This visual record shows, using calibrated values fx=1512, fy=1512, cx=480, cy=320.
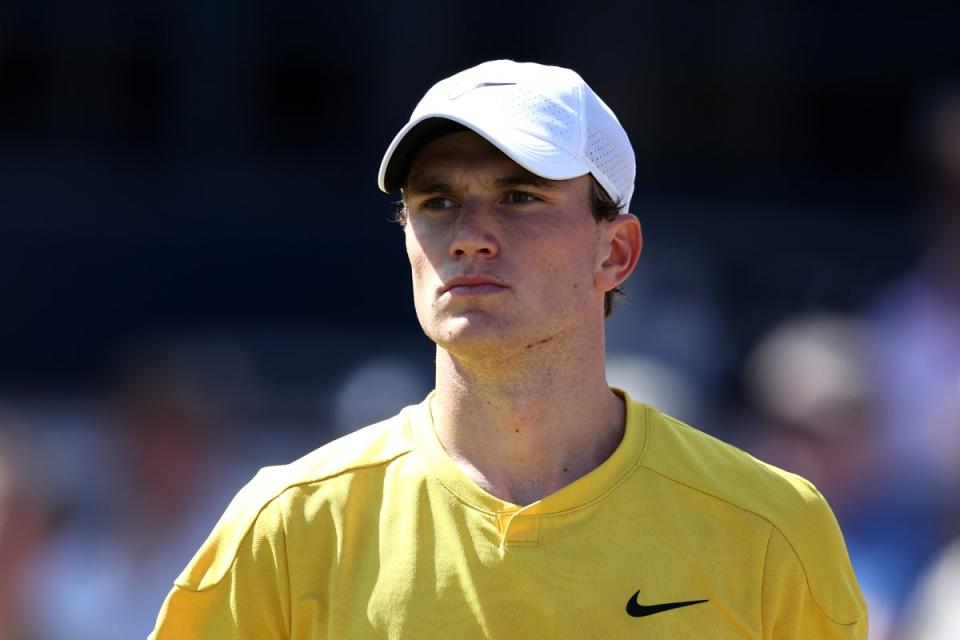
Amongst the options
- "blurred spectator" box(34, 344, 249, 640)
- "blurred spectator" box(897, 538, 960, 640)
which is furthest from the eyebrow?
"blurred spectator" box(34, 344, 249, 640)

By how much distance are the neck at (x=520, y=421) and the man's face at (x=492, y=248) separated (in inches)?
2.0

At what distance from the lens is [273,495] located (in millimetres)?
2629

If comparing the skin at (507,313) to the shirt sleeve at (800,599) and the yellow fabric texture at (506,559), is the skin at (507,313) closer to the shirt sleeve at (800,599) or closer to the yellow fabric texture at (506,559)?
the yellow fabric texture at (506,559)

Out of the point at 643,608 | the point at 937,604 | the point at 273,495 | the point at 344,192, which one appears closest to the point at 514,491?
the point at 643,608

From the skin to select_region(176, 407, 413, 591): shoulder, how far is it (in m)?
0.12

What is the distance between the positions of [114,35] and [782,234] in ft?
12.5

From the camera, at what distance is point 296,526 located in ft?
8.52

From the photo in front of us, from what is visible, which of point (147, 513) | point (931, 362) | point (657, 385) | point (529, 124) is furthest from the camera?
point (657, 385)

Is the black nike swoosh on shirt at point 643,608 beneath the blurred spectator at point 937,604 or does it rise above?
above

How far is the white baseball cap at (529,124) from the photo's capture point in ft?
8.55

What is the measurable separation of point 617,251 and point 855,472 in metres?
2.23

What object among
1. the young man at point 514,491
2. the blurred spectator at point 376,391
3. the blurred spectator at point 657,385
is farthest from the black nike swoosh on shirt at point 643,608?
the blurred spectator at point 376,391

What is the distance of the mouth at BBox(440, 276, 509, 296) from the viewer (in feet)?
8.54

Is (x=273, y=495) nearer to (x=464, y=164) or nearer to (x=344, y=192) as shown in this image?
(x=464, y=164)
